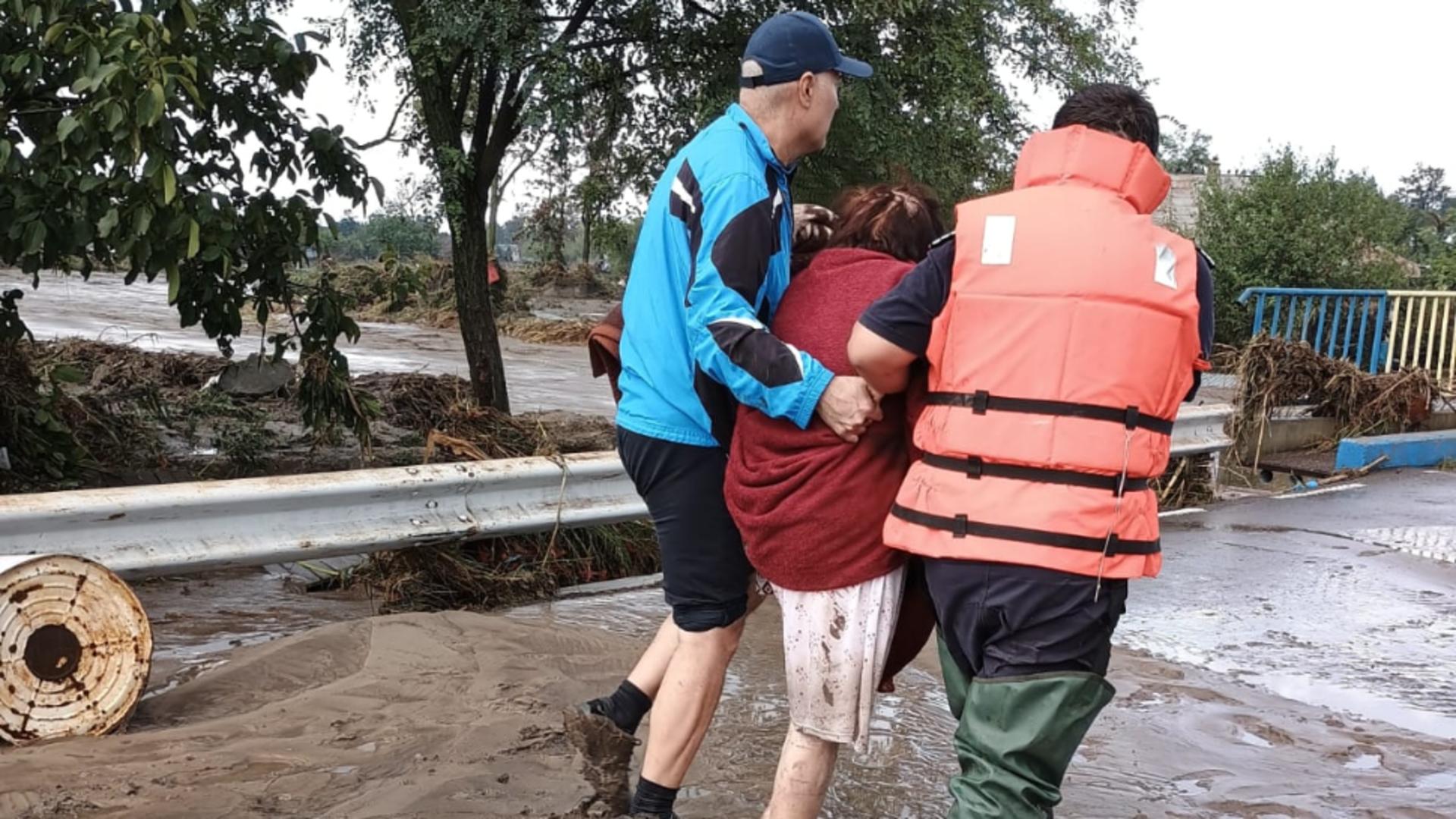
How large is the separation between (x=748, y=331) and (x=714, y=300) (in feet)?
0.42

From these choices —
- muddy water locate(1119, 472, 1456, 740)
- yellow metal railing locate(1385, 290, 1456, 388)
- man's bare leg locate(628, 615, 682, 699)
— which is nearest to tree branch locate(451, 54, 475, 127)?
muddy water locate(1119, 472, 1456, 740)

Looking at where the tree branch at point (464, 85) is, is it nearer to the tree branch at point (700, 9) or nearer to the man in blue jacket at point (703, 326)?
the tree branch at point (700, 9)

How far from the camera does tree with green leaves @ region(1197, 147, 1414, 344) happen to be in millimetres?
22984

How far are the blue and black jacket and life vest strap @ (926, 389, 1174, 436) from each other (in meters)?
0.35

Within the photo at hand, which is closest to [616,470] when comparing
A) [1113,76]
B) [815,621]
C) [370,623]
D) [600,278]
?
[370,623]

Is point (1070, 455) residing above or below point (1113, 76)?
below

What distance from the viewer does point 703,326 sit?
9.86 ft

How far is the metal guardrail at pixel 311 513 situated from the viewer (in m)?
4.31

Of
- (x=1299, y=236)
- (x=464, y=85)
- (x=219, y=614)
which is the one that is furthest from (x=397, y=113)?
(x=1299, y=236)

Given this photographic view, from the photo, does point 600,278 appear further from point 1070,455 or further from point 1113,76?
point 1070,455

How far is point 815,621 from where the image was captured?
292 centimetres

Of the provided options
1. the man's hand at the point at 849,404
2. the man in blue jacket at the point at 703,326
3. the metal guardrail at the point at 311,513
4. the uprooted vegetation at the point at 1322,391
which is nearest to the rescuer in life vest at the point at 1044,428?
the man's hand at the point at 849,404

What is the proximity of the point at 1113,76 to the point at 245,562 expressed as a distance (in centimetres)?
714

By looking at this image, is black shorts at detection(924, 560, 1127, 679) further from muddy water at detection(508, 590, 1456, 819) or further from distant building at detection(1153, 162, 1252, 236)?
distant building at detection(1153, 162, 1252, 236)
